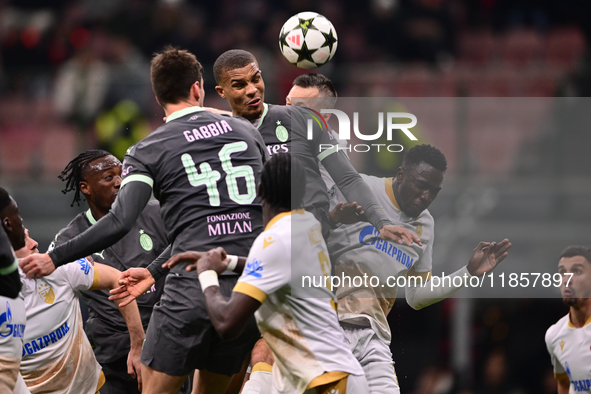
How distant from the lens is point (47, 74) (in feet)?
35.6

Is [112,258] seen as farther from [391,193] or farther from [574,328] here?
[574,328]

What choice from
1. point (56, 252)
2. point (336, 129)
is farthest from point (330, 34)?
point (56, 252)

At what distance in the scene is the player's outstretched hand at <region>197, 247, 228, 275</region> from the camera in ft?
12.3

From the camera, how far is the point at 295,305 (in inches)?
148

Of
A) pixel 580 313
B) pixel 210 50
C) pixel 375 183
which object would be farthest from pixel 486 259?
pixel 210 50

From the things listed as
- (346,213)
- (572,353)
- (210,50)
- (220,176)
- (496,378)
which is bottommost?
(496,378)

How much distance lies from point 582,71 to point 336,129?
14.9ft

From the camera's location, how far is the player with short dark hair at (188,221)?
4191 mm

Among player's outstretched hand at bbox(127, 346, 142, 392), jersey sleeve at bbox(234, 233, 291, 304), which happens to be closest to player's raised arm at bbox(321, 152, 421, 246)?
jersey sleeve at bbox(234, 233, 291, 304)

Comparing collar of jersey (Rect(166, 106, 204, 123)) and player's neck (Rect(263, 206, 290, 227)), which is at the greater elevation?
collar of jersey (Rect(166, 106, 204, 123))

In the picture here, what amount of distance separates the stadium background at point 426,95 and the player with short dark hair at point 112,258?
2.00 m

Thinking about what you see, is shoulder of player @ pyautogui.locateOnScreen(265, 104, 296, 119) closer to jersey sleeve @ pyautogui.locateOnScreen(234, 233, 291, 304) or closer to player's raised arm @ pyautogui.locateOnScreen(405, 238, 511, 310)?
player's raised arm @ pyautogui.locateOnScreen(405, 238, 511, 310)

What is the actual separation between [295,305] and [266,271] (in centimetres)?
25

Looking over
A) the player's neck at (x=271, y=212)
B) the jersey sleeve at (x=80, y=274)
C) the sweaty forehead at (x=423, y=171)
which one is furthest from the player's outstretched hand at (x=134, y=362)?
the sweaty forehead at (x=423, y=171)
